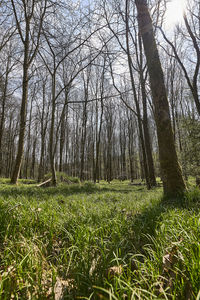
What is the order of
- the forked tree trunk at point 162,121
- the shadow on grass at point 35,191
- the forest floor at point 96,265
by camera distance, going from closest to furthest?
the forest floor at point 96,265
the forked tree trunk at point 162,121
the shadow on grass at point 35,191

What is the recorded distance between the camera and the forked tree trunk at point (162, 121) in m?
3.52

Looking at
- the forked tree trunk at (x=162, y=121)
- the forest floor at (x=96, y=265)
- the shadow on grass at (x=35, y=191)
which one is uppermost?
the forked tree trunk at (x=162, y=121)

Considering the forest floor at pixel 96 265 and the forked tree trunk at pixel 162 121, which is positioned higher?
the forked tree trunk at pixel 162 121

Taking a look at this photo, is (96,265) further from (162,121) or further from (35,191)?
(35,191)

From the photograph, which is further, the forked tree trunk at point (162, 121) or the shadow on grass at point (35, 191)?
the shadow on grass at point (35, 191)

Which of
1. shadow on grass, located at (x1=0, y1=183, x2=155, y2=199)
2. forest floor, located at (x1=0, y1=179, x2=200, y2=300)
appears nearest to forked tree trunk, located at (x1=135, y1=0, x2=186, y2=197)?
forest floor, located at (x1=0, y1=179, x2=200, y2=300)

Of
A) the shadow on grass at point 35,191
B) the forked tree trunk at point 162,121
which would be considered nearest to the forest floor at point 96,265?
the forked tree trunk at point 162,121

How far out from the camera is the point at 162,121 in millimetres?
3705

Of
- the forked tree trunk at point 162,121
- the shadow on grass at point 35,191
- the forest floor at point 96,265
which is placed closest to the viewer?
the forest floor at point 96,265

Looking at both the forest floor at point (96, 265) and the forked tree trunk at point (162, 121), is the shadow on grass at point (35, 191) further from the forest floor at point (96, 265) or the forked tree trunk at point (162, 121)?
the forked tree trunk at point (162, 121)

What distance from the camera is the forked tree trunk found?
352 cm

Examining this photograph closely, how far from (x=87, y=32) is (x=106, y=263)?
7.99m

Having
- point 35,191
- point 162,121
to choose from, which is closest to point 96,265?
point 162,121

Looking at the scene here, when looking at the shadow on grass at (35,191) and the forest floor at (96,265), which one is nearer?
the forest floor at (96,265)
